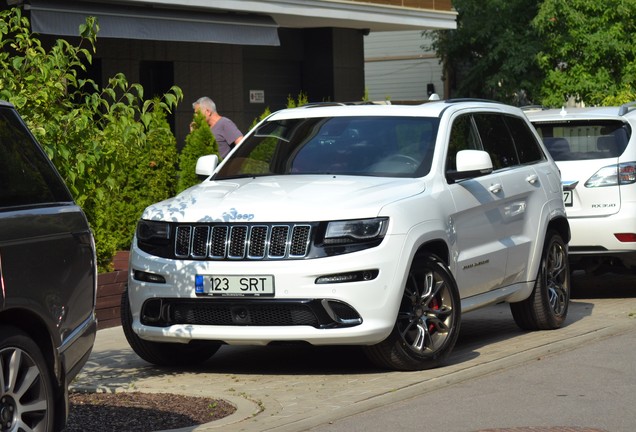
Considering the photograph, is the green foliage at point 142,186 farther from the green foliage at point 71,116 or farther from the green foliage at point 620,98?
the green foliage at point 620,98

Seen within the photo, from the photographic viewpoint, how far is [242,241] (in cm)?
891

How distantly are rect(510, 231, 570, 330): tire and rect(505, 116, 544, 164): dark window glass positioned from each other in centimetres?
64

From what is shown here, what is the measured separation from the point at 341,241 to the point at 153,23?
11.1m

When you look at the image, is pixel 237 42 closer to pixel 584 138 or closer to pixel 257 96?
pixel 257 96

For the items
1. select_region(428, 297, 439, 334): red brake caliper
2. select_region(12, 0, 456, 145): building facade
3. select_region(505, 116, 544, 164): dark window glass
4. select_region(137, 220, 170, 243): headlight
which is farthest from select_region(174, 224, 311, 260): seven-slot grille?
select_region(12, 0, 456, 145): building facade

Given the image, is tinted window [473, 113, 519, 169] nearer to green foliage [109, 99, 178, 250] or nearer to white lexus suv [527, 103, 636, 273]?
white lexus suv [527, 103, 636, 273]

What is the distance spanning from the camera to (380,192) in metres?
9.20

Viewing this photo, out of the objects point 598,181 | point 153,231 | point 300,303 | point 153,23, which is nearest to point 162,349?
point 153,231

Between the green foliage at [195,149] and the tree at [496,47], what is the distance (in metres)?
15.9

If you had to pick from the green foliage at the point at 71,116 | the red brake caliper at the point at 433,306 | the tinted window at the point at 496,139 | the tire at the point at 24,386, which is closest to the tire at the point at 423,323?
the red brake caliper at the point at 433,306

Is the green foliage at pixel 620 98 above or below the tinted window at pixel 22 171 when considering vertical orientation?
below

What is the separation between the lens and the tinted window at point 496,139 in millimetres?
10875

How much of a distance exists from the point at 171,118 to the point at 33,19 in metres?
6.44

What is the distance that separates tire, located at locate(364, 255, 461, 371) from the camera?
357 inches
